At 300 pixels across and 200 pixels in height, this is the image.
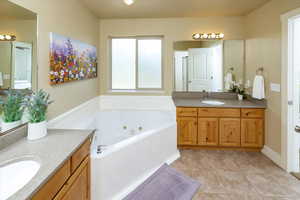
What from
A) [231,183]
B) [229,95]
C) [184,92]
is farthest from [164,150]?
[229,95]

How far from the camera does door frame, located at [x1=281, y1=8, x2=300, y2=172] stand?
2641mm

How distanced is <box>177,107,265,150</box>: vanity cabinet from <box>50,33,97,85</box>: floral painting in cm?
180

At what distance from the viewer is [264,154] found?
10.8 feet

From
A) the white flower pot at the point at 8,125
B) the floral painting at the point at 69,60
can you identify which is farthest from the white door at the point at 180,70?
the white flower pot at the point at 8,125

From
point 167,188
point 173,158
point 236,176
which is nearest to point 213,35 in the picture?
point 173,158

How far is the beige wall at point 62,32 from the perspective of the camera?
2.00 meters

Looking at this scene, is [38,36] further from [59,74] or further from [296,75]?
[296,75]

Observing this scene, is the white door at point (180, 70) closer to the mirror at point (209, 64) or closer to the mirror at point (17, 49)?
the mirror at point (209, 64)

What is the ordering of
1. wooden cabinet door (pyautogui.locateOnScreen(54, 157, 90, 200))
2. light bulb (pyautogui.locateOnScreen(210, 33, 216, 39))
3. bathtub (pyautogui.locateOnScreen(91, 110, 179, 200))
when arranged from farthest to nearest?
1. light bulb (pyautogui.locateOnScreen(210, 33, 216, 39))
2. bathtub (pyautogui.locateOnScreen(91, 110, 179, 200))
3. wooden cabinet door (pyautogui.locateOnScreen(54, 157, 90, 200))

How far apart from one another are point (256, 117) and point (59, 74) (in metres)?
3.21

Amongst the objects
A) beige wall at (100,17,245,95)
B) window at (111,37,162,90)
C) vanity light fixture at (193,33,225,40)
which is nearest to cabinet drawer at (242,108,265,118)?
beige wall at (100,17,245,95)

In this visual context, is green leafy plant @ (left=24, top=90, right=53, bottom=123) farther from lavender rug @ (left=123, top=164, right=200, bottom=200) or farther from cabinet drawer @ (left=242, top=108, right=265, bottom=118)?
cabinet drawer @ (left=242, top=108, right=265, bottom=118)

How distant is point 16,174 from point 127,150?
1.20 meters

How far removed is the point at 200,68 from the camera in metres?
4.06
